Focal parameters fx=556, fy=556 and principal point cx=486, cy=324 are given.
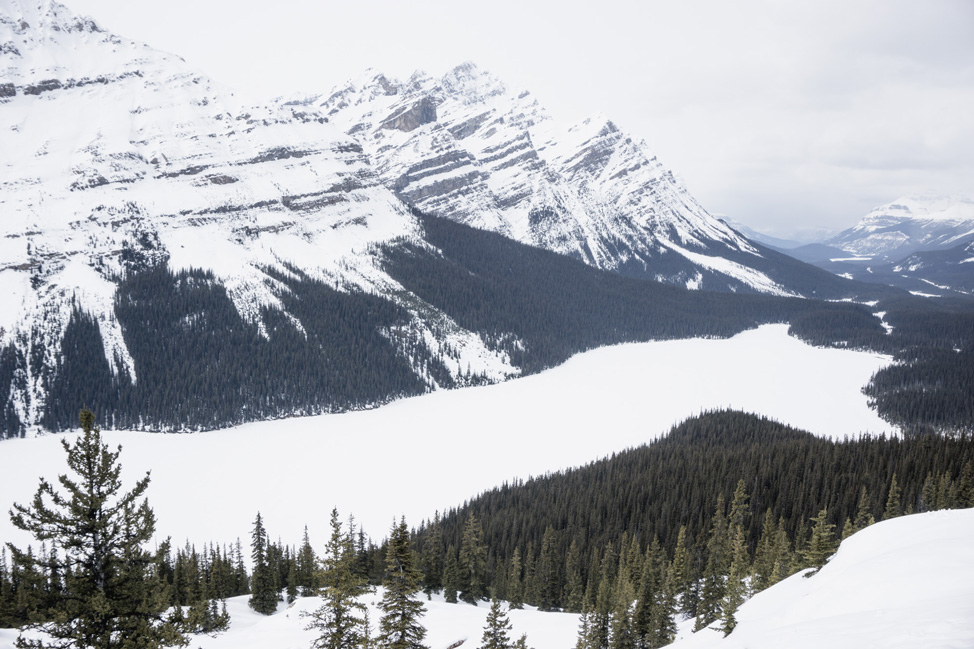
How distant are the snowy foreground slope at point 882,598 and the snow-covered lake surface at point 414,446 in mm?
61276

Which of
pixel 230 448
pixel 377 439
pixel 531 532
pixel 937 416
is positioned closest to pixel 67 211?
pixel 230 448

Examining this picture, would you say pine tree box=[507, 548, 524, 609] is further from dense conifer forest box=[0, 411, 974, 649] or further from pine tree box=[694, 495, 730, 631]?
pine tree box=[694, 495, 730, 631]

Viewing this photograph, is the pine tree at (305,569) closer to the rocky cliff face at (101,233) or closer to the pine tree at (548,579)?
the pine tree at (548,579)

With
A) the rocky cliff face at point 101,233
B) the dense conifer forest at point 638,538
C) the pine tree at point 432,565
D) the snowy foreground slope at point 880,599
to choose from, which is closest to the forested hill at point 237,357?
the rocky cliff face at point 101,233

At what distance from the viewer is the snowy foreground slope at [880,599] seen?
14586 millimetres

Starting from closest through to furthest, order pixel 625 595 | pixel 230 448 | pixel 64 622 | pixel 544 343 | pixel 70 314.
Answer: pixel 64 622 → pixel 625 595 → pixel 230 448 → pixel 70 314 → pixel 544 343

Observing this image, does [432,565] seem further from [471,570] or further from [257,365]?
[257,365]

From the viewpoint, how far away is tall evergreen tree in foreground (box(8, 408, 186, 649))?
561 inches

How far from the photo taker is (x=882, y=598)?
19.0 meters

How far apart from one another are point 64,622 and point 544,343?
188 meters

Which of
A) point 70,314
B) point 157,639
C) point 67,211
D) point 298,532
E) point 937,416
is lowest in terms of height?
point 298,532

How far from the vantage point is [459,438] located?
4633 inches

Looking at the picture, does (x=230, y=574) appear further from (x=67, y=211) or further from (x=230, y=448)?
(x=67, y=211)

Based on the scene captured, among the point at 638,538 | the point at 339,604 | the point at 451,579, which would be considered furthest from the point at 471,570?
the point at 339,604
